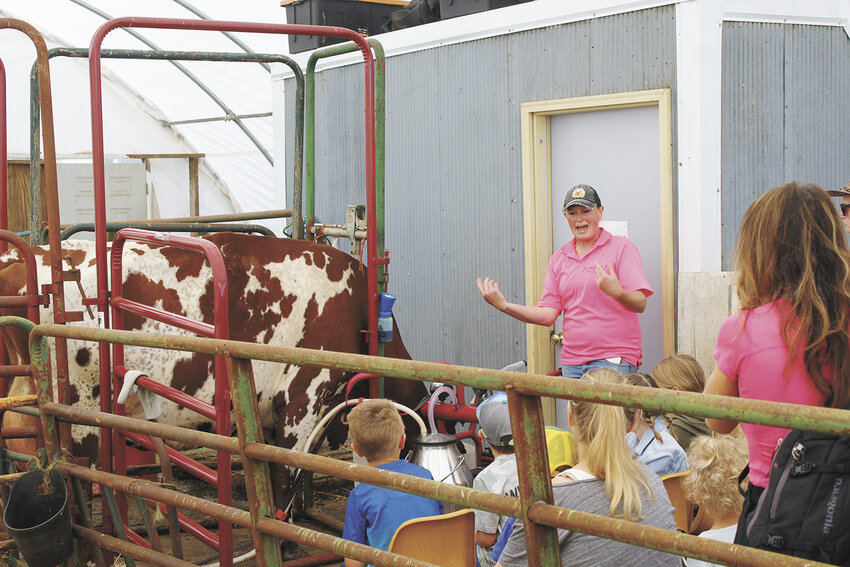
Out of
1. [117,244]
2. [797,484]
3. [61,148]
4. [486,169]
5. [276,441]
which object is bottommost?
[276,441]

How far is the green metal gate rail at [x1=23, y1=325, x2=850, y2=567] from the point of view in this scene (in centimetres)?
169

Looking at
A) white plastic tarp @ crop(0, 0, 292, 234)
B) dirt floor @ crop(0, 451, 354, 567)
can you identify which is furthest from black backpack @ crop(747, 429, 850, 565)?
white plastic tarp @ crop(0, 0, 292, 234)

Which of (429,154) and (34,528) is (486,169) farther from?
(34,528)

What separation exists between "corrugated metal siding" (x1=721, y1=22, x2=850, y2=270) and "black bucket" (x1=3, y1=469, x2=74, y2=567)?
344cm

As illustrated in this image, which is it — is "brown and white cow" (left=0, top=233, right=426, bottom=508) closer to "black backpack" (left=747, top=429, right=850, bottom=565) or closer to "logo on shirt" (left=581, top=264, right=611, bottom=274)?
"logo on shirt" (left=581, top=264, right=611, bottom=274)

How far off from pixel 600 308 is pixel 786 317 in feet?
7.87

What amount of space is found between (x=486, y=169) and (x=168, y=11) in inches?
346

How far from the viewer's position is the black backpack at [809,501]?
192 centimetres

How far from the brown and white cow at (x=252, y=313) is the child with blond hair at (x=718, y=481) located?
279 cm

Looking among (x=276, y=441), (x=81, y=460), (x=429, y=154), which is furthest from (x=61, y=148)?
(x=81, y=460)

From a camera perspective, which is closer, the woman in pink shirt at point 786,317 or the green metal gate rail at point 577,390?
the green metal gate rail at point 577,390

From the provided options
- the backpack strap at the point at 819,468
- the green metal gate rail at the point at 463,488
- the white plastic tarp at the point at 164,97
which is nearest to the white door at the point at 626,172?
the green metal gate rail at the point at 463,488

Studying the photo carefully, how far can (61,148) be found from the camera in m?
13.7

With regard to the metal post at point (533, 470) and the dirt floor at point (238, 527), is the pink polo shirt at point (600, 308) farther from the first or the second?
the metal post at point (533, 470)
